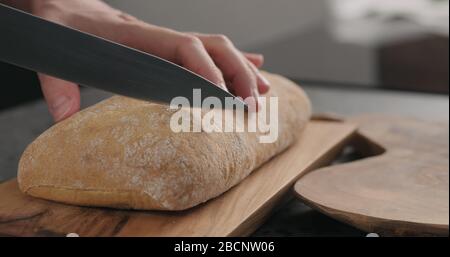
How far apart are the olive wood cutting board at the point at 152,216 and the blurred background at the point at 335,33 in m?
0.99

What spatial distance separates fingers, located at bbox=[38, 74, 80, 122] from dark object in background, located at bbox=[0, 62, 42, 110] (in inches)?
27.4

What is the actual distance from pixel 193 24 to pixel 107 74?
1.20 meters

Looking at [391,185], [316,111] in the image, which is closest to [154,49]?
[391,185]

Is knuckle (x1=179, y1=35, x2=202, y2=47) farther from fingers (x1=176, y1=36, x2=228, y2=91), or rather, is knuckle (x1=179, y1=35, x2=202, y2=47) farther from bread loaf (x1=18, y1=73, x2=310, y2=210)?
bread loaf (x1=18, y1=73, x2=310, y2=210)

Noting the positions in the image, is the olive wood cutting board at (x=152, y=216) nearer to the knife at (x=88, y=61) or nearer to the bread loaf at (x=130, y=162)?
the bread loaf at (x=130, y=162)

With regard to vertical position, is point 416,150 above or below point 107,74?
below

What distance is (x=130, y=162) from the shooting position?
2.56 ft

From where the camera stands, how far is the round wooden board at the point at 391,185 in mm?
764

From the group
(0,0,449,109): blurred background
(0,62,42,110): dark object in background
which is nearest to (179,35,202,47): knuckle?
(0,62,42,110): dark object in background

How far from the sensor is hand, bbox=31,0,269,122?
0.91m

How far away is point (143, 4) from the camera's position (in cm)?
184

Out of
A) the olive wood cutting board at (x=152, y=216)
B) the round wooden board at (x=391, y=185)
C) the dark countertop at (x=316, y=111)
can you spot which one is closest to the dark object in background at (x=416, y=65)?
the dark countertop at (x=316, y=111)
